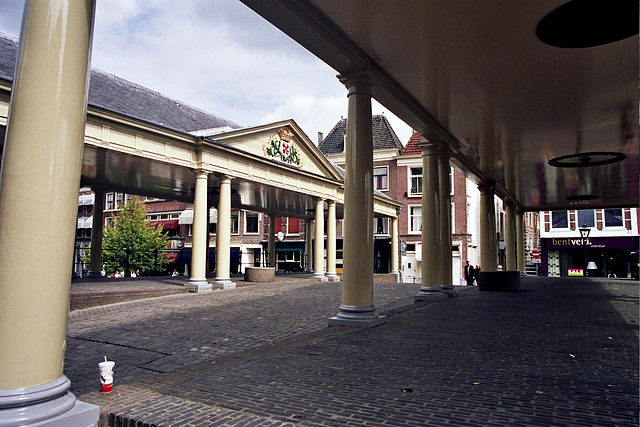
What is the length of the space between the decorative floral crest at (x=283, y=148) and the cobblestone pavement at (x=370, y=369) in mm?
11075

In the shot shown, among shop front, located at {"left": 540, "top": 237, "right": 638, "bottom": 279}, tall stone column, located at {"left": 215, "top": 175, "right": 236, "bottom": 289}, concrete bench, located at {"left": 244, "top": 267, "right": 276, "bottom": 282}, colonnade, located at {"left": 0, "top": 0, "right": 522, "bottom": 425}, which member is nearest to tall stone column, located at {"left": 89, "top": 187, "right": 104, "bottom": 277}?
tall stone column, located at {"left": 215, "top": 175, "right": 236, "bottom": 289}

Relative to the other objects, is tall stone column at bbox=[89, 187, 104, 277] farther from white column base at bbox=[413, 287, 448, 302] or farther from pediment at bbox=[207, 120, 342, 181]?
white column base at bbox=[413, 287, 448, 302]

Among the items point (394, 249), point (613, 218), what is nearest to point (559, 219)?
point (613, 218)

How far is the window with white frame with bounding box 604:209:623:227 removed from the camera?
39688mm

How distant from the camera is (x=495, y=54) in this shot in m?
8.05

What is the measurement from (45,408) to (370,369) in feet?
10.0

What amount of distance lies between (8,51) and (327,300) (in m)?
11.8

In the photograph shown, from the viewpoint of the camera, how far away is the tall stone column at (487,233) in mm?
18484

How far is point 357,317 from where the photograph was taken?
26.4ft

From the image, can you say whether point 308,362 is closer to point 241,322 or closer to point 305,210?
point 241,322

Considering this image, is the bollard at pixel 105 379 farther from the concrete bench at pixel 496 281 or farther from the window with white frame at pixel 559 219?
the window with white frame at pixel 559 219

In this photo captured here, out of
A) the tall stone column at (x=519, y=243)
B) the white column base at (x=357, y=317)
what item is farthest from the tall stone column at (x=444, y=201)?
the tall stone column at (x=519, y=243)

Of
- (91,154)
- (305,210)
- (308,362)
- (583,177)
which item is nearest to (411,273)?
(305,210)

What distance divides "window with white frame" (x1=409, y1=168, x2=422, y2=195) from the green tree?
20.2 meters
